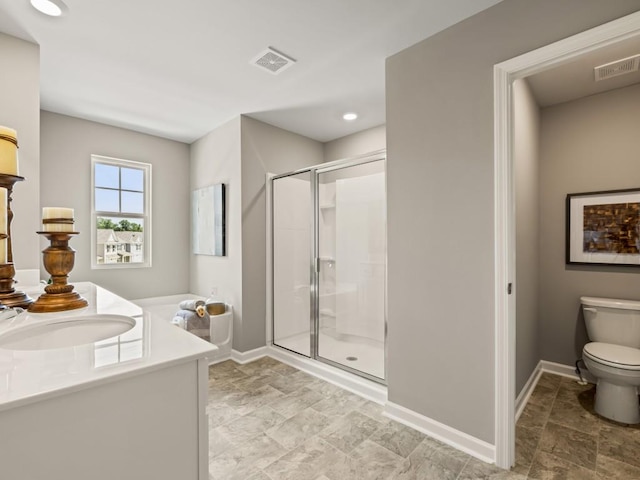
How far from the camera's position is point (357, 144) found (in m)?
3.86

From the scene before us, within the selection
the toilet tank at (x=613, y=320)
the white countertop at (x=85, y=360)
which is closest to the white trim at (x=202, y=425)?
the white countertop at (x=85, y=360)

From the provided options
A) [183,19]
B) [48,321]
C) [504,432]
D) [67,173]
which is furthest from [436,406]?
[67,173]

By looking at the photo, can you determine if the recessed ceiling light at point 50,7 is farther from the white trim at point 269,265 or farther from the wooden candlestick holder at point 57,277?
the white trim at point 269,265

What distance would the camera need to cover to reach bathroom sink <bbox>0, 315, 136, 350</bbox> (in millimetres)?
1000

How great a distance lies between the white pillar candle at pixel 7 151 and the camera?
1191mm

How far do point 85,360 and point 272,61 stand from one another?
2236 millimetres

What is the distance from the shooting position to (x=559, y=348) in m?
2.86

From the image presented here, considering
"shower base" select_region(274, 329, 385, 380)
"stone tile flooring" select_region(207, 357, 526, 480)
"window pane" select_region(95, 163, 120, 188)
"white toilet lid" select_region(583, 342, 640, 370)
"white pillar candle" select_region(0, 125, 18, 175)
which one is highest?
"window pane" select_region(95, 163, 120, 188)

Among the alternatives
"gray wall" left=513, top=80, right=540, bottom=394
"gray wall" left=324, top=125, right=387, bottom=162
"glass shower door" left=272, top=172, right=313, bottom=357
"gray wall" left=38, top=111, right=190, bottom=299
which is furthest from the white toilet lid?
"gray wall" left=38, top=111, right=190, bottom=299

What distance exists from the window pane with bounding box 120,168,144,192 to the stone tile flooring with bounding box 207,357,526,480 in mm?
2533

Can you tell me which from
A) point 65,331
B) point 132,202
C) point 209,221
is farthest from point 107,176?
point 65,331

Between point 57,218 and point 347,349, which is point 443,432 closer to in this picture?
point 347,349

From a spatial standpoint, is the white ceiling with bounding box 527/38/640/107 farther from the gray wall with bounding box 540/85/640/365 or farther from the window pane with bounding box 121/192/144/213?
the window pane with bounding box 121/192/144/213

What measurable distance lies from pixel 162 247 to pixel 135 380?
3.52m
